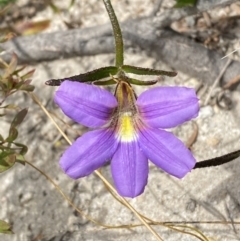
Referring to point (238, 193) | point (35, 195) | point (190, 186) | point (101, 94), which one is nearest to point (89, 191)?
point (35, 195)

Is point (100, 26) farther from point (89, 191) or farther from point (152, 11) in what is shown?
point (89, 191)

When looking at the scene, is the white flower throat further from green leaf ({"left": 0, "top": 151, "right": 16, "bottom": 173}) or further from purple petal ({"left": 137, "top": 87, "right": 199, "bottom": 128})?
green leaf ({"left": 0, "top": 151, "right": 16, "bottom": 173})

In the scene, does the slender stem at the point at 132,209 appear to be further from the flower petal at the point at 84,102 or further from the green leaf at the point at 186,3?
the green leaf at the point at 186,3

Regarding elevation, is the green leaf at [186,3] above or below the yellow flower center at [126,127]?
below

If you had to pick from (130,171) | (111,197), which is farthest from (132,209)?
(130,171)

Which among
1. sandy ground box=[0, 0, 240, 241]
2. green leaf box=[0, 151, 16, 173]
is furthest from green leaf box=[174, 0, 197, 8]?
green leaf box=[0, 151, 16, 173]

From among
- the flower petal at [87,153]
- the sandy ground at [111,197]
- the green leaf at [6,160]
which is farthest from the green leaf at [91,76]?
the sandy ground at [111,197]

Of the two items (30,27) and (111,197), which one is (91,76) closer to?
(111,197)
